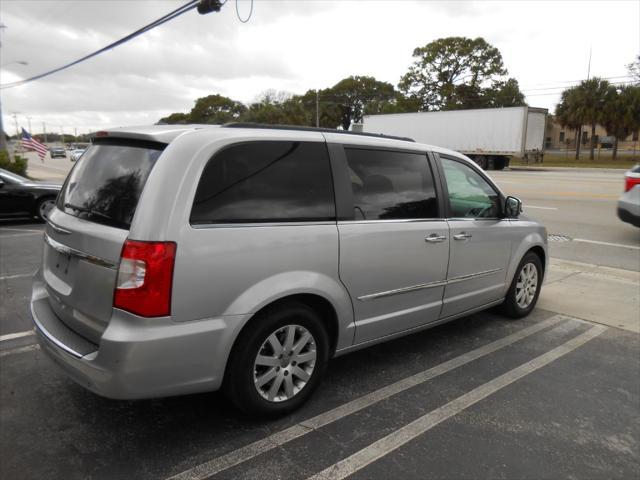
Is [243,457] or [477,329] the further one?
[477,329]

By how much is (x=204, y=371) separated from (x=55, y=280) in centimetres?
119

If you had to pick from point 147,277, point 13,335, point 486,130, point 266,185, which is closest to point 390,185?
point 266,185

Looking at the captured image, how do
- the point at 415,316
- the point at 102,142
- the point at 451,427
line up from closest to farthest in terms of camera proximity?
the point at 451,427 → the point at 102,142 → the point at 415,316

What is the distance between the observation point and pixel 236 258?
8.61 feet

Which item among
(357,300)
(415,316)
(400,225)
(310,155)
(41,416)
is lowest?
(41,416)

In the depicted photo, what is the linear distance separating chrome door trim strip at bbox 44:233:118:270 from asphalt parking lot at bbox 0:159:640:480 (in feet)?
3.36

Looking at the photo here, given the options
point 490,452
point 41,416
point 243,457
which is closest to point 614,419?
point 490,452

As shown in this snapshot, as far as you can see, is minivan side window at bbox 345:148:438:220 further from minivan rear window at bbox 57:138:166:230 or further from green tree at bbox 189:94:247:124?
green tree at bbox 189:94:247:124

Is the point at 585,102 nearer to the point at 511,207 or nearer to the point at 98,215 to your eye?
the point at 511,207

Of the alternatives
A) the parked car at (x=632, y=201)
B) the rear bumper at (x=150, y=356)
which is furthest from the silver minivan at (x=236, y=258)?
the parked car at (x=632, y=201)

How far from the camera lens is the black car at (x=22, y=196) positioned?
10414mm

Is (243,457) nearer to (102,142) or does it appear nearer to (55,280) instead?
(55,280)

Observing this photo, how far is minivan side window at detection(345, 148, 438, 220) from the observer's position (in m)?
3.30

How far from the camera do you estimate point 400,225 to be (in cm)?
347
